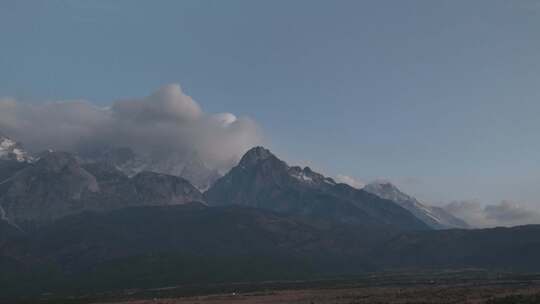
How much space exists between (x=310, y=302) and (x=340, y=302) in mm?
11989

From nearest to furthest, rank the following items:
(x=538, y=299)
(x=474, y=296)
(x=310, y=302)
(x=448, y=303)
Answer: (x=538, y=299) → (x=448, y=303) → (x=474, y=296) → (x=310, y=302)

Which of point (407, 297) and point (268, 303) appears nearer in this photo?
point (407, 297)

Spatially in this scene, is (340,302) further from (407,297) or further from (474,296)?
(474,296)

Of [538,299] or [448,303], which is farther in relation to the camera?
→ [448,303]

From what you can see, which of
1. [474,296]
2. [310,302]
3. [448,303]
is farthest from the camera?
[310,302]

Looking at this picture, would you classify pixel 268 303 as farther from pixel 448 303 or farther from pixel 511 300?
pixel 511 300

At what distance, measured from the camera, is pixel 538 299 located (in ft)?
478

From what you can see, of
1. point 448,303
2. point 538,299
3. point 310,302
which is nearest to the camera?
point 538,299

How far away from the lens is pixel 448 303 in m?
155

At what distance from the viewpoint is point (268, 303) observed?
19825 cm

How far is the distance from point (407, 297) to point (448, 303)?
2778 cm

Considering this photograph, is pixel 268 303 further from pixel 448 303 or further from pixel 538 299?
pixel 538 299

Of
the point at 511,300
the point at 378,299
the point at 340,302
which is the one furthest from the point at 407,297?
the point at 511,300

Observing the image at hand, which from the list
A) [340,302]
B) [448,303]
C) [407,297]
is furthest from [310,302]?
[448,303]
